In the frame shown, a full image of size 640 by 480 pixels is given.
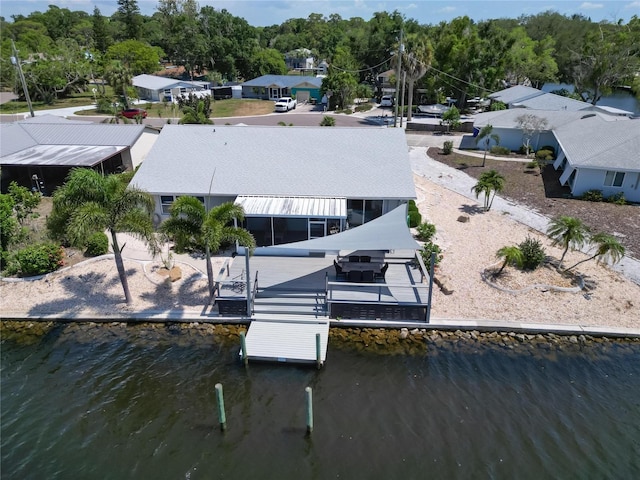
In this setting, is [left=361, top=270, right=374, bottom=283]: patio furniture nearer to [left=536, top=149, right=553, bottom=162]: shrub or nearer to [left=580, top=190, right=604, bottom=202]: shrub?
[left=580, top=190, right=604, bottom=202]: shrub

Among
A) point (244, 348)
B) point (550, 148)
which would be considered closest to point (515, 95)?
point (550, 148)

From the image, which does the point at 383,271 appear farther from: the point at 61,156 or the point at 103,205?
the point at 61,156

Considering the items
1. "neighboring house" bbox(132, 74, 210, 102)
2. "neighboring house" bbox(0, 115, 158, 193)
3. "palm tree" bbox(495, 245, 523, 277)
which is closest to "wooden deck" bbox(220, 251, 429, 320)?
"palm tree" bbox(495, 245, 523, 277)

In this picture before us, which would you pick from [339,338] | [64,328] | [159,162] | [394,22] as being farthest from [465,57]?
[64,328]

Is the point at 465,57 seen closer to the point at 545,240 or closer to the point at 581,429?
the point at 545,240

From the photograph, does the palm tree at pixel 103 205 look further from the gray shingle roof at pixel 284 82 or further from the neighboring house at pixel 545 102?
the gray shingle roof at pixel 284 82
